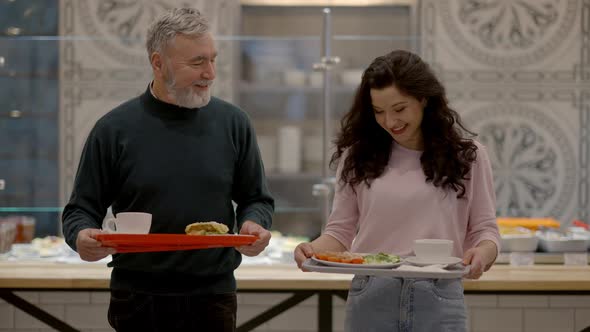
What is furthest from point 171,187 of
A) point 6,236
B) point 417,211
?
point 6,236

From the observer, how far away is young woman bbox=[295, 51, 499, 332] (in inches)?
89.0

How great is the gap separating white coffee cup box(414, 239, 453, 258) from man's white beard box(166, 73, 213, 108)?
2.28 ft

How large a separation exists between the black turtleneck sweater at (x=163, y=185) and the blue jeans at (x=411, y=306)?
39cm

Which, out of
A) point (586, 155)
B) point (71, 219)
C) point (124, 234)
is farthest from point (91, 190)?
point (586, 155)

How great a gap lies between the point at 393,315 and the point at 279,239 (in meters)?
2.04

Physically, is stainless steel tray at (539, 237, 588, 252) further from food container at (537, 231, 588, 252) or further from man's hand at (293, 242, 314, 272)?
man's hand at (293, 242, 314, 272)

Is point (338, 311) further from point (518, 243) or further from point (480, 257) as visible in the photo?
point (480, 257)

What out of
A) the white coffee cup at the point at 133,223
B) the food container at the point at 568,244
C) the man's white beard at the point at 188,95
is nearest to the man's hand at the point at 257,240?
the white coffee cup at the point at 133,223

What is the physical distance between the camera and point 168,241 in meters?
2.29

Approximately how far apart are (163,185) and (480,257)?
2.79 ft

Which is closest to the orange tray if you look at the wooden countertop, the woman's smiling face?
the woman's smiling face

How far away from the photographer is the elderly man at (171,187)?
239 cm

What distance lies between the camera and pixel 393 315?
2.26 metres

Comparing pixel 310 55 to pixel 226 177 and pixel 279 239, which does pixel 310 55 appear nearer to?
pixel 279 239
